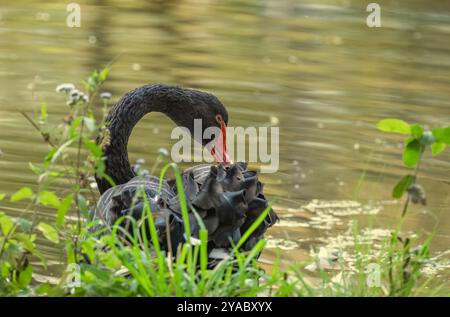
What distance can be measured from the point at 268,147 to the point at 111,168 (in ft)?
5.67

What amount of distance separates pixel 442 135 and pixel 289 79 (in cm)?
520

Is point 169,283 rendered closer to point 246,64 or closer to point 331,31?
point 246,64

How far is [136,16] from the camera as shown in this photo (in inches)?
420

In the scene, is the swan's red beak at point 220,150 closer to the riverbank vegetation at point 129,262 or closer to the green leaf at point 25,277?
the riverbank vegetation at point 129,262

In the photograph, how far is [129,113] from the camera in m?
4.85

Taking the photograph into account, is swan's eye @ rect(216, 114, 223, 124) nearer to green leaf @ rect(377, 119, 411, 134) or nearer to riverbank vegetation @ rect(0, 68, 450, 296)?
riverbank vegetation @ rect(0, 68, 450, 296)

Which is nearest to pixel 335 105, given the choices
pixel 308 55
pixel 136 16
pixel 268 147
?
pixel 268 147

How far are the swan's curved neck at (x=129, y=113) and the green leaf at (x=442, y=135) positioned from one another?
6.42 feet

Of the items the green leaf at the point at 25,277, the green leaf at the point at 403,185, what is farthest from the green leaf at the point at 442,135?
the green leaf at the point at 25,277

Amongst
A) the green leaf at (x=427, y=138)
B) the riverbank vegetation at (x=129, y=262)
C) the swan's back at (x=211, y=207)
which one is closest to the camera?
the riverbank vegetation at (x=129, y=262)

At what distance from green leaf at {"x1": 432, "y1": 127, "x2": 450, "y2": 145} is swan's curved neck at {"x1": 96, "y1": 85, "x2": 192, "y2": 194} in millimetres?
1957

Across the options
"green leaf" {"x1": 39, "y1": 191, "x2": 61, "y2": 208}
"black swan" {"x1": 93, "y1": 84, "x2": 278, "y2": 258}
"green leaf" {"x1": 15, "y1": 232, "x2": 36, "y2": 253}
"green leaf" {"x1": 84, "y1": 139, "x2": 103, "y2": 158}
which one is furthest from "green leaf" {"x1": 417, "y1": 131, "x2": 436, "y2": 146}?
"green leaf" {"x1": 15, "y1": 232, "x2": 36, "y2": 253}

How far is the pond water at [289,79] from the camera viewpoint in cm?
516

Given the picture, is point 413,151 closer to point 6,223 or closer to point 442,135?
point 442,135
